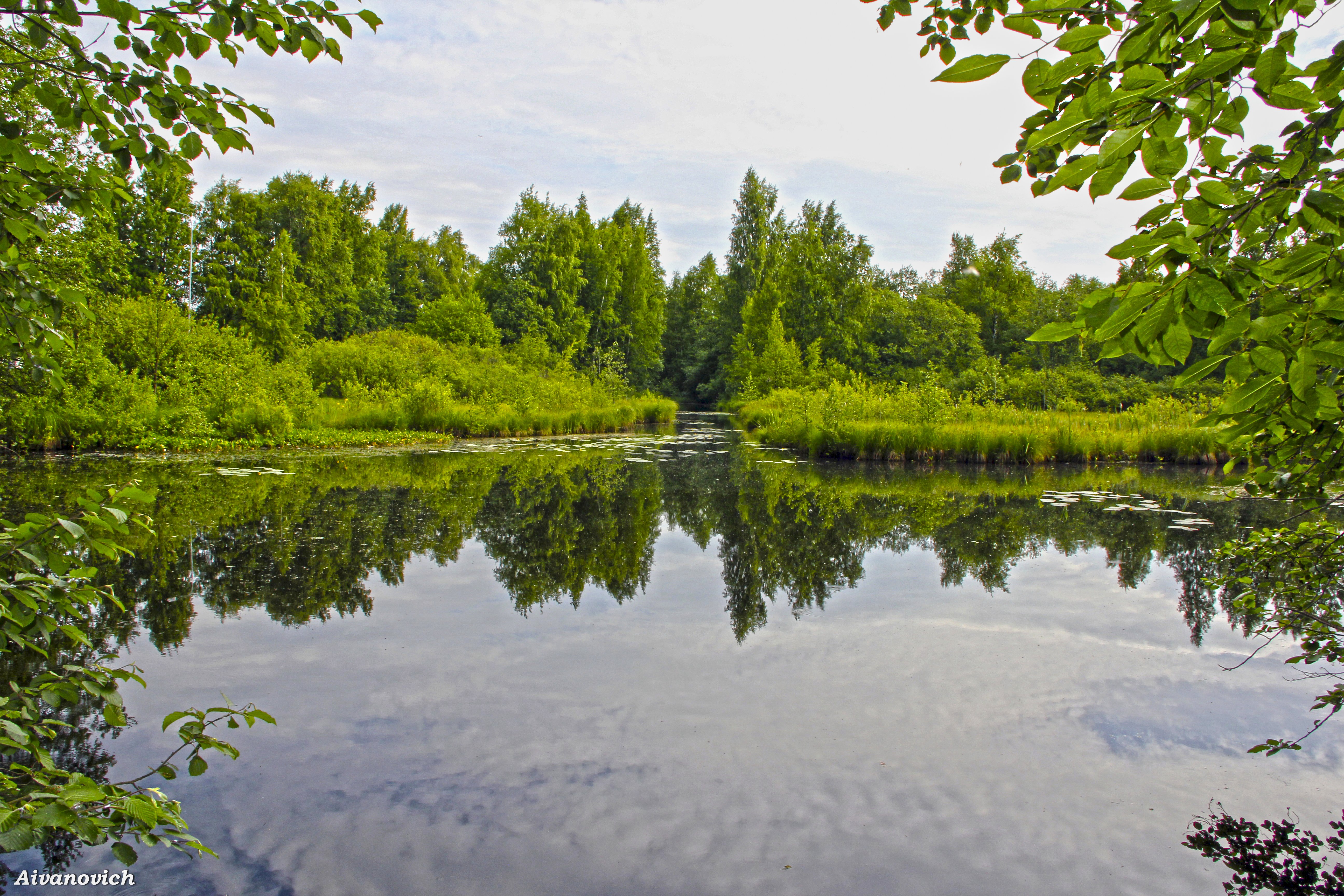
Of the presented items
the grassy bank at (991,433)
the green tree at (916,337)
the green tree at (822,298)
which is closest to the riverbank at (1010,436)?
the grassy bank at (991,433)

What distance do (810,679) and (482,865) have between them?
186 centimetres

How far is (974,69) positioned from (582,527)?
6.55m

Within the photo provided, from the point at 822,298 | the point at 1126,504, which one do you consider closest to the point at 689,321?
the point at 822,298

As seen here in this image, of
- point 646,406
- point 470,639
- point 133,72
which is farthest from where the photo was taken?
point 646,406

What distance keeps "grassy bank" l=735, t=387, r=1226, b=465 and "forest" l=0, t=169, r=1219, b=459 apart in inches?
9.5

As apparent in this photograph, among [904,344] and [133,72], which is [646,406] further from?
[133,72]

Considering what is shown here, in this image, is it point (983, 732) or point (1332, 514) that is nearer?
point (983, 732)

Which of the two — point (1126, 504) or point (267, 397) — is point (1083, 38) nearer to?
point (1126, 504)

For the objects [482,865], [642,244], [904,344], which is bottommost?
[482,865]

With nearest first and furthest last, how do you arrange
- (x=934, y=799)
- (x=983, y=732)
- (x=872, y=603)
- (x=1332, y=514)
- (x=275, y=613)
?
(x=934, y=799) → (x=983, y=732) → (x=275, y=613) → (x=872, y=603) → (x=1332, y=514)

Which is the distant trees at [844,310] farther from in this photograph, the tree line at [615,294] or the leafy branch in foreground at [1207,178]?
the leafy branch in foreground at [1207,178]

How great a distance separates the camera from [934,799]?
2.48 m

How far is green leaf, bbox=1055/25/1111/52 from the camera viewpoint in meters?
1.04

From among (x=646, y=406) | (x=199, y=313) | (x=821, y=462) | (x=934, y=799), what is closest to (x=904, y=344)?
(x=646, y=406)
